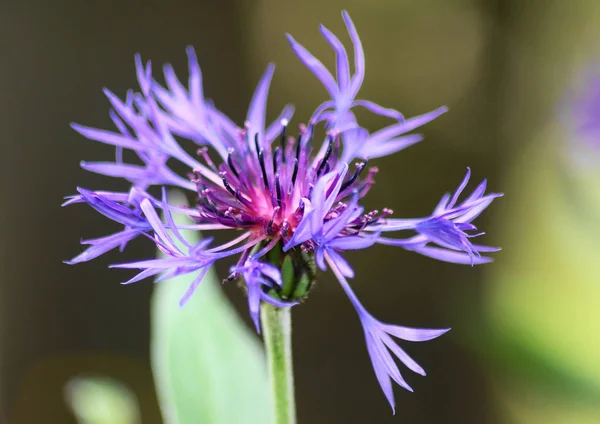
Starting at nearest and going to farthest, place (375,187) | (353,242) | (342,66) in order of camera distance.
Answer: (353,242) → (342,66) → (375,187)

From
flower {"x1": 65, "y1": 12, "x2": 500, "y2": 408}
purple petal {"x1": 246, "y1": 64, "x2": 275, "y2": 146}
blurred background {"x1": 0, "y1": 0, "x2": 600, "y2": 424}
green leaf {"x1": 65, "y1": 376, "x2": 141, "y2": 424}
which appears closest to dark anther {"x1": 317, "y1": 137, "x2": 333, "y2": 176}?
flower {"x1": 65, "y1": 12, "x2": 500, "y2": 408}

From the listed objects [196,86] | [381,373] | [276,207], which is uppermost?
[196,86]

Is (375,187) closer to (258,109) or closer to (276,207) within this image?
(258,109)

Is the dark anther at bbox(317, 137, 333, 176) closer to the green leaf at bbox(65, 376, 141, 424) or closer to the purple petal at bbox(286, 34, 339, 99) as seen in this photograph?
the purple petal at bbox(286, 34, 339, 99)

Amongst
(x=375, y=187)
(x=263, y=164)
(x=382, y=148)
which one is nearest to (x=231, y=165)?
(x=263, y=164)

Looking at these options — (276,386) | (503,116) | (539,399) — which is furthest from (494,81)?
(276,386)
